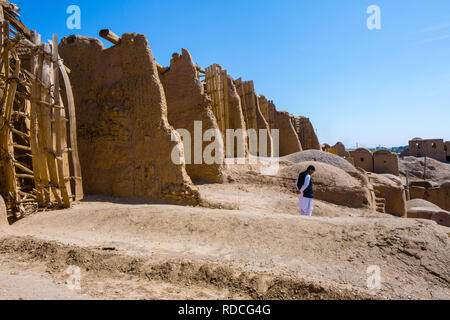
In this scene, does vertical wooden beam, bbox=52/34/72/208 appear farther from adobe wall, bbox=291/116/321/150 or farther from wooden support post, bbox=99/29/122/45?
adobe wall, bbox=291/116/321/150

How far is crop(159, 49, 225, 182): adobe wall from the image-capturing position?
966cm

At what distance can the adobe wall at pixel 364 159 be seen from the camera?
2311 cm

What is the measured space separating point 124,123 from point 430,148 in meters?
34.6

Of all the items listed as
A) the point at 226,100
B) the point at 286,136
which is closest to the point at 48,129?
the point at 226,100

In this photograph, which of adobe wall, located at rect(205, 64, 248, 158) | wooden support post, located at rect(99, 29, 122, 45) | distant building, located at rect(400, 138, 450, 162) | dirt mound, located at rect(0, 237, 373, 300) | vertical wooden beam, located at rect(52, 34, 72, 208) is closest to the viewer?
dirt mound, located at rect(0, 237, 373, 300)

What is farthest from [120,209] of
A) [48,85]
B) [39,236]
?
[48,85]

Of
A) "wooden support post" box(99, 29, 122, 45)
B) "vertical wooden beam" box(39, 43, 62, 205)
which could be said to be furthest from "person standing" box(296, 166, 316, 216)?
"wooden support post" box(99, 29, 122, 45)

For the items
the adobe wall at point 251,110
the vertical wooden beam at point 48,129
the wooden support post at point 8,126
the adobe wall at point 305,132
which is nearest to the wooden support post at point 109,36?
the vertical wooden beam at point 48,129

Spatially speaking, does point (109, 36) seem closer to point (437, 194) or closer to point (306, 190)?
point (306, 190)

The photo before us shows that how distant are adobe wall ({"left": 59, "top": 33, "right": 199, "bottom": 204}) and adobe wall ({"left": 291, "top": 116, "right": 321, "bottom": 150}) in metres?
17.0

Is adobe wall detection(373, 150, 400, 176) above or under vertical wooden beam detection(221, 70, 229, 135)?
under

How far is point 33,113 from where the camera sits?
18.9ft
